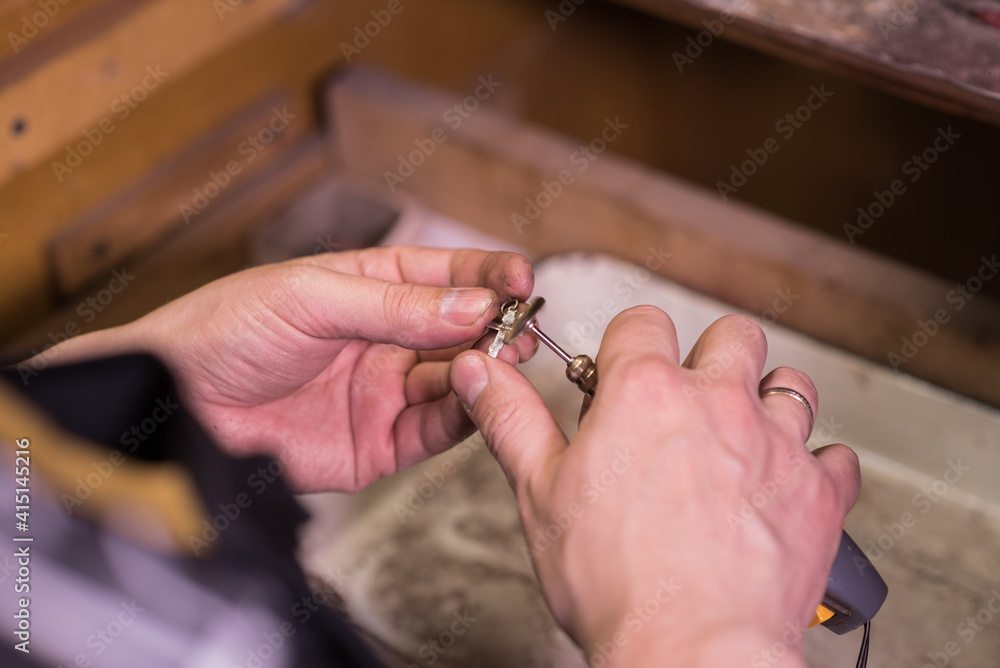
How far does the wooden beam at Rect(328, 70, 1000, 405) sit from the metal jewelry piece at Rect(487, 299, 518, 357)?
0.48 meters

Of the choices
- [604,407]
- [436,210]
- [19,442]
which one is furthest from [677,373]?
[436,210]

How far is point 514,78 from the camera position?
1.71 meters

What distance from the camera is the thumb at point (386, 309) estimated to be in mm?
723

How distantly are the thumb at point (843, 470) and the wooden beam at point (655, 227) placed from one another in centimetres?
45

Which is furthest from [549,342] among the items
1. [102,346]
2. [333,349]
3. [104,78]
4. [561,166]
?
[104,78]

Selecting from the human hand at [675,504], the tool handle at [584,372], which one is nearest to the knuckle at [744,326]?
the human hand at [675,504]

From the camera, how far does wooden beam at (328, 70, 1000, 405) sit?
41.8 inches

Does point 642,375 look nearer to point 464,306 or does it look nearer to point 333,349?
point 464,306

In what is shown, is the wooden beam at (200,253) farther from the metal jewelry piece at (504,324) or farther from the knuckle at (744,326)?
the knuckle at (744,326)

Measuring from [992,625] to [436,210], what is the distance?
0.98m

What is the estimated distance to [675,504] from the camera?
1.91ft

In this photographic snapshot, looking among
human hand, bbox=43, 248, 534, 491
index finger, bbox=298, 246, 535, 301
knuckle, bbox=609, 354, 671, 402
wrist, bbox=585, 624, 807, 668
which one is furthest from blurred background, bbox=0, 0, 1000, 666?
wrist, bbox=585, 624, 807, 668

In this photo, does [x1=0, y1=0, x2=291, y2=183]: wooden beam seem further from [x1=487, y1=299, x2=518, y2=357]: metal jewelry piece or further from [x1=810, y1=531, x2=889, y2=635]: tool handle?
[x1=810, y1=531, x2=889, y2=635]: tool handle

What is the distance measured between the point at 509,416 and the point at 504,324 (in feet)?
0.34
